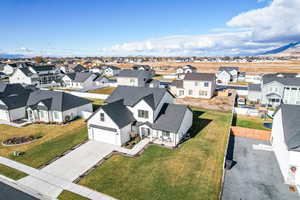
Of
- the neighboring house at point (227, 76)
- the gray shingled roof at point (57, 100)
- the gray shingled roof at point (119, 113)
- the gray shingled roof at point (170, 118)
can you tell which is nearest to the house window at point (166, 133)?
the gray shingled roof at point (170, 118)

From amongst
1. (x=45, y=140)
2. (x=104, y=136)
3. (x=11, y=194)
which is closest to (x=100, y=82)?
(x=45, y=140)

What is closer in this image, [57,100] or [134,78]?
[57,100]

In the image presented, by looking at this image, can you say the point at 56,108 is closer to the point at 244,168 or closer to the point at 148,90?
the point at 148,90

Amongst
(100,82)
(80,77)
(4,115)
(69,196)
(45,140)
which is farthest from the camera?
(100,82)

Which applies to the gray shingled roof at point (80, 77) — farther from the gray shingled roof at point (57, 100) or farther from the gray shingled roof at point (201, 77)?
the gray shingled roof at point (201, 77)

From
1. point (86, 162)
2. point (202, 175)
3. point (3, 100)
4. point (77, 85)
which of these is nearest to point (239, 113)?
point (202, 175)

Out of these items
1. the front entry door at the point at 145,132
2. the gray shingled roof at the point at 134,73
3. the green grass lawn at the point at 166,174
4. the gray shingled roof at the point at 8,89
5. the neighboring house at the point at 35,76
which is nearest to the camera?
the green grass lawn at the point at 166,174

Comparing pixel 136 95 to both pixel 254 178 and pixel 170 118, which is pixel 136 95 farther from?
pixel 254 178
